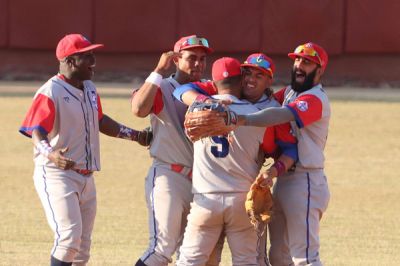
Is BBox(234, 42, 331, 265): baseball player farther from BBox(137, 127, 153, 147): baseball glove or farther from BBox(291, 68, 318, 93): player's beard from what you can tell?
BBox(137, 127, 153, 147): baseball glove

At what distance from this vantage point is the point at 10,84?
84.2 feet

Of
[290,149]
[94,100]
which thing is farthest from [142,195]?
[290,149]

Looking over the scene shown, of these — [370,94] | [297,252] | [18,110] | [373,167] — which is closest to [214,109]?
[297,252]

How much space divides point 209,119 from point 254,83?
2.14 ft

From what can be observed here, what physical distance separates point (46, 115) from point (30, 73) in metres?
20.3

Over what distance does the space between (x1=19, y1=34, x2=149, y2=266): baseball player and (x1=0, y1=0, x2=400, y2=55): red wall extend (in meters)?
18.7

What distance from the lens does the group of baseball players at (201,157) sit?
7297mm

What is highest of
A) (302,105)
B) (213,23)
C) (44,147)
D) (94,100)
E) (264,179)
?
(302,105)

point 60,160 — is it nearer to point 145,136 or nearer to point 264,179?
point 145,136

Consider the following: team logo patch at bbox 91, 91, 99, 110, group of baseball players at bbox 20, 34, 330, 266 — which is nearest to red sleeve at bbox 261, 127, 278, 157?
group of baseball players at bbox 20, 34, 330, 266

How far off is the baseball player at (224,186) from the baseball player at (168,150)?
0.72ft

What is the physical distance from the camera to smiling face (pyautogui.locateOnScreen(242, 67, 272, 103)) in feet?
24.2

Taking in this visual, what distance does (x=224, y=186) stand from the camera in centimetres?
728

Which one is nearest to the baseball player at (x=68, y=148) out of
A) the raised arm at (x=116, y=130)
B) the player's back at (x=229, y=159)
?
the raised arm at (x=116, y=130)
